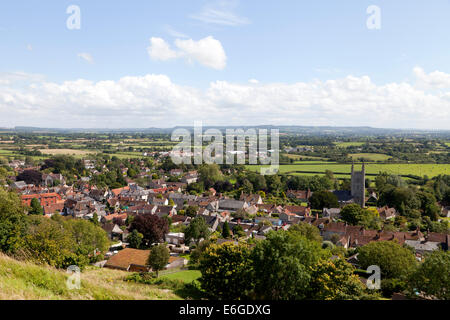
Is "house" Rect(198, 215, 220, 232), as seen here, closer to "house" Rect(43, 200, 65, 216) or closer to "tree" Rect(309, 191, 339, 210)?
"tree" Rect(309, 191, 339, 210)

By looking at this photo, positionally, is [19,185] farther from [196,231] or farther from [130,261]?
[130,261]

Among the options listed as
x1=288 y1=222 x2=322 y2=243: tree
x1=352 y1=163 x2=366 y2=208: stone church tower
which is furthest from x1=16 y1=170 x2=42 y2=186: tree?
x1=352 y1=163 x2=366 y2=208: stone church tower

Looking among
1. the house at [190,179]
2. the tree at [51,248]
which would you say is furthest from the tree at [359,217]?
the house at [190,179]

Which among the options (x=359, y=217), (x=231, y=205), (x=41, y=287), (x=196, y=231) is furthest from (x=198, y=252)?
(x=231, y=205)
